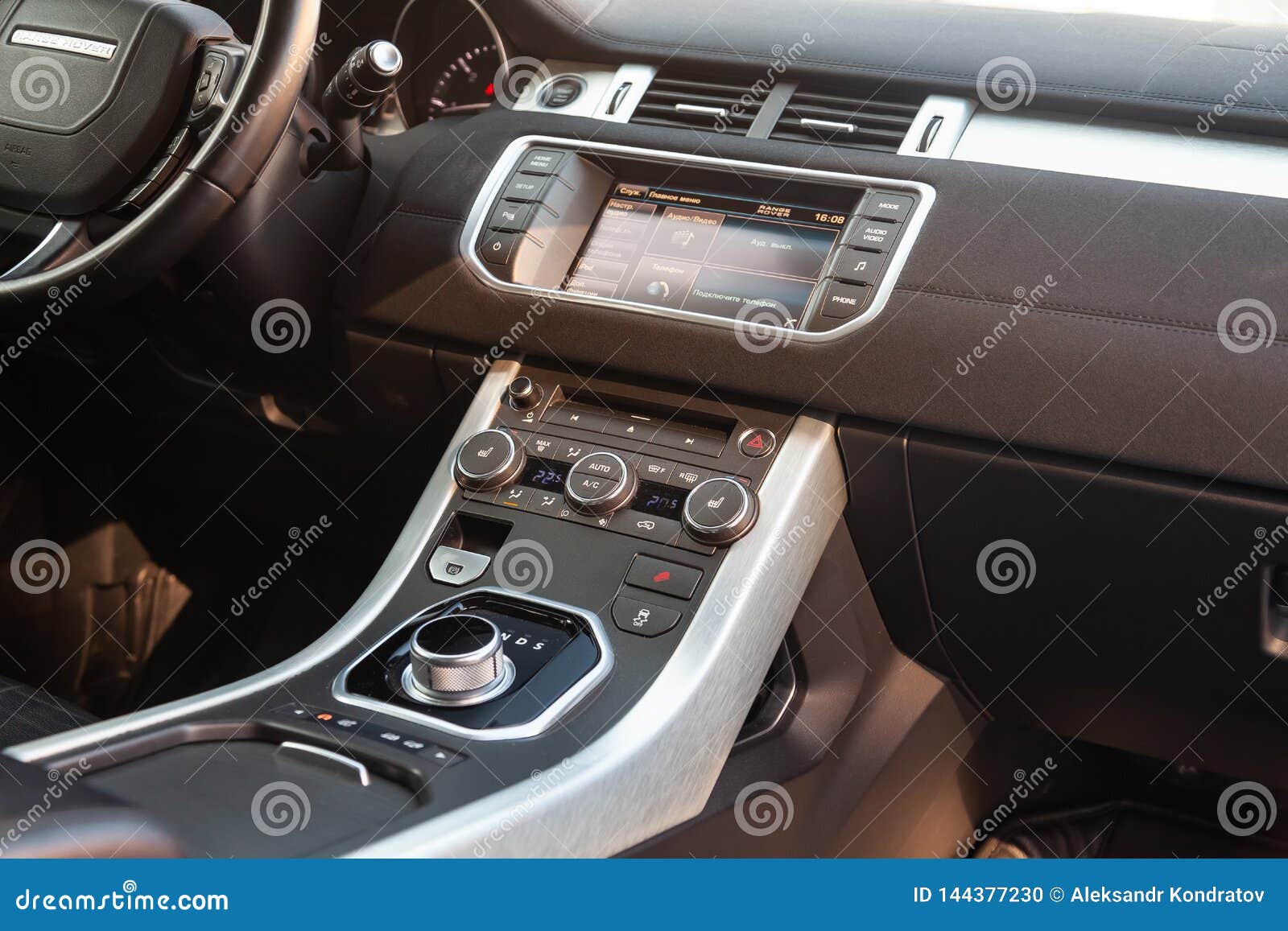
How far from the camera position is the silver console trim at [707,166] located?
3.75ft

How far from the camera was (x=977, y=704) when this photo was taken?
1.45m

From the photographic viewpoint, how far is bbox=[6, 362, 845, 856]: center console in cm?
83
